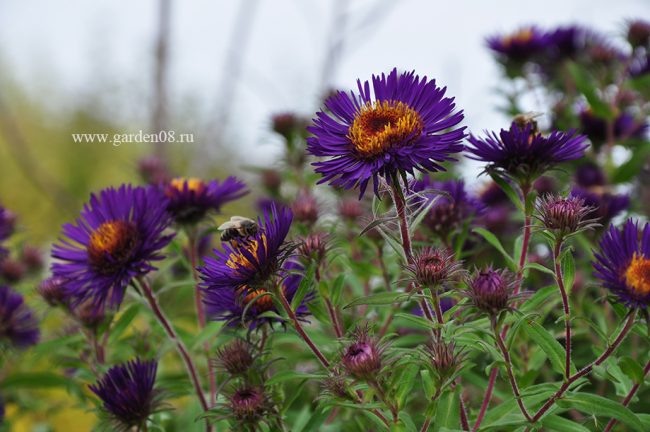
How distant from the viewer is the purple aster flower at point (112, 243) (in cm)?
103

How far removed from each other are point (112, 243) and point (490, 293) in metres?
0.61

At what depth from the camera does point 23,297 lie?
1.50 m

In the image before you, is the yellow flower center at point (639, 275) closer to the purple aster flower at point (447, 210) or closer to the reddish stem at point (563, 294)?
the reddish stem at point (563, 294)

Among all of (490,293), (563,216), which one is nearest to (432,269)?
(490,293)

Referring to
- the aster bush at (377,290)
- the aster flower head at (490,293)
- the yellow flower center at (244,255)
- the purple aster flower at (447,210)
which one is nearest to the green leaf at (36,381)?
the aster bush at (377,290)

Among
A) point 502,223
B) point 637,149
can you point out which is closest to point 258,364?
point 502,223

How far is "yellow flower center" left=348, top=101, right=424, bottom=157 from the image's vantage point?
2.84 ft

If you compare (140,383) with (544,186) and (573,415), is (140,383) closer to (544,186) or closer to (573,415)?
(573,415)

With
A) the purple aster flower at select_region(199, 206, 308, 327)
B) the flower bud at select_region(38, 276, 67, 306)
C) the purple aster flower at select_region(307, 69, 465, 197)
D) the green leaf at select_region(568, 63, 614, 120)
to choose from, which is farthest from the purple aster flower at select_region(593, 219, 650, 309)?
the flower bud at select_region(38, 276, 67, 306)

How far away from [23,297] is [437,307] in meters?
1.07

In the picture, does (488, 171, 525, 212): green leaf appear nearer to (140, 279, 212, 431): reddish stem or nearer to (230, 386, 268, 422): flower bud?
(230, 386, 268, 422): flower bud

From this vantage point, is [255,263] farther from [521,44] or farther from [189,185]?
[521,44]

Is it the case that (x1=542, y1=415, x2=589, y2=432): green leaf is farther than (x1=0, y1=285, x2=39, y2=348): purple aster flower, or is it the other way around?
(x1=0, y1=285, x2=39, y2=348): purple aster flower

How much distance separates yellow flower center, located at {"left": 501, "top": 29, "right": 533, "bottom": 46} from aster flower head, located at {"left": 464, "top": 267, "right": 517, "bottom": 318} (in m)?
1.28
